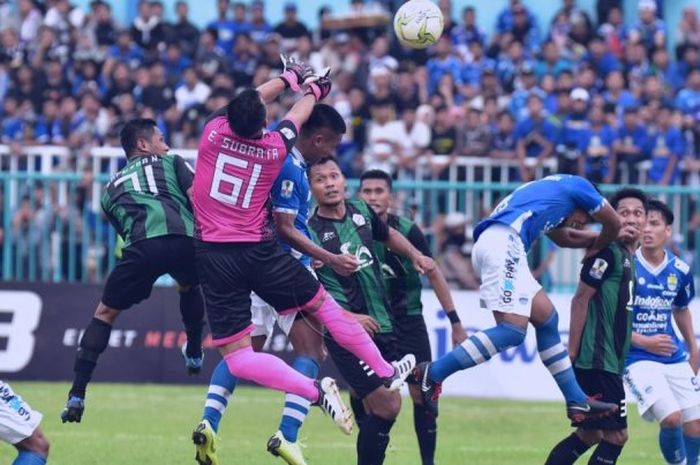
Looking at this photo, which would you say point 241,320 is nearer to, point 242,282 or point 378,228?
point 242,282

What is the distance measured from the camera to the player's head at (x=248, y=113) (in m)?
10.8

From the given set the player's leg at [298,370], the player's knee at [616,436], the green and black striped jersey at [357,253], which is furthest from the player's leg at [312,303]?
the player's knee at [616,436]

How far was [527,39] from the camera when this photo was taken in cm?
2600

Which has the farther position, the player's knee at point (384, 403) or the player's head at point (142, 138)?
the player's head at point (142, 138)

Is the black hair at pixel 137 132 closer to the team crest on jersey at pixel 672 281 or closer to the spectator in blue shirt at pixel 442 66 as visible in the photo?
the team crest on jersey at pixel 672 281

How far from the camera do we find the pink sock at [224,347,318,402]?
11.1 meters

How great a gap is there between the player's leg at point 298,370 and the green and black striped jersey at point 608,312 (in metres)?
1.98

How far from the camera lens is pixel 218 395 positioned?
39.0 ft

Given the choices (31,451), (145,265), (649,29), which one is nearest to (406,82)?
(649,29)

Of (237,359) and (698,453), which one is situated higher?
(237,359)

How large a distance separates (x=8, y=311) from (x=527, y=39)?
35.3ft

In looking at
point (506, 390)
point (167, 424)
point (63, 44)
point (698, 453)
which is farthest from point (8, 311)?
point (698, 453)

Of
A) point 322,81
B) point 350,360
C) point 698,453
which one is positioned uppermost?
point 322,81

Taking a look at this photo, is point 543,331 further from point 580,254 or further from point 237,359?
point 580,254
